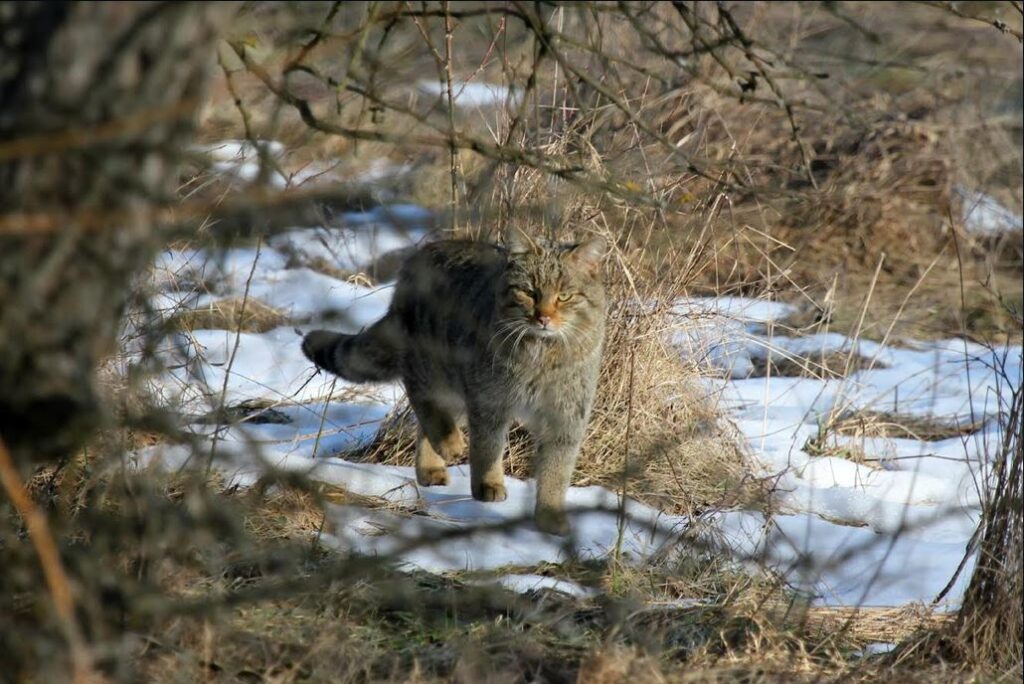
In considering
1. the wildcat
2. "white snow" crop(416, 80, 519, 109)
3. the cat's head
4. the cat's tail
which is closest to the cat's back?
the wildcat

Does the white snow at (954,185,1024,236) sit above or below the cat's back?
above

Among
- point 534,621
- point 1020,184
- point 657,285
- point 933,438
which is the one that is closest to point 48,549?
point 534,621

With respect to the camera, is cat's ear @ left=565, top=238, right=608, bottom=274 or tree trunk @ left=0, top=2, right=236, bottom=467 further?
cat's ear @ left=565, top=238, right=608, bottom=274

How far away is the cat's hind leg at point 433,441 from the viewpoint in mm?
5129

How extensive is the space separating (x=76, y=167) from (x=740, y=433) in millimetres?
3723

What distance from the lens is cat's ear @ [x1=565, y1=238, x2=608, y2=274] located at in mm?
4883

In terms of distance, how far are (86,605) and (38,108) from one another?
88 cm

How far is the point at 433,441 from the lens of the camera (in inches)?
203

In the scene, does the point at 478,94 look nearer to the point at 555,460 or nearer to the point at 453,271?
the point at 453,271

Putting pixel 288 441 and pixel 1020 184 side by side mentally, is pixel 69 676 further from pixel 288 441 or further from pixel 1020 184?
pixel 1020 184

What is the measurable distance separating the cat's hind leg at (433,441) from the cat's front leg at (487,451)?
24 cm

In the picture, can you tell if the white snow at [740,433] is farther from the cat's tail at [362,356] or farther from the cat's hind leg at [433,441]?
the cat's tail at [362,356]

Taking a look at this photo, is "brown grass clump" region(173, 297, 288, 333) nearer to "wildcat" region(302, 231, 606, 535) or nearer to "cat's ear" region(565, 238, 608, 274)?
"wildcat" region(302, 231, 606, 535)

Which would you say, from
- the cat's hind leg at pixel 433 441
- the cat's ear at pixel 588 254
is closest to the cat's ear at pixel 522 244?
the cat's ear at pixel 588 254
